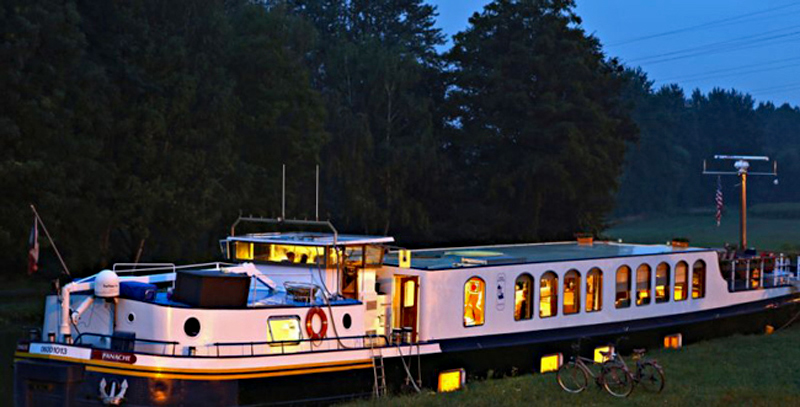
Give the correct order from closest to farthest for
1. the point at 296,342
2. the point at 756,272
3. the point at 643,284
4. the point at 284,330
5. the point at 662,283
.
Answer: the point at 296,342 < the point at 284,330 < the point at 643,284 < the point at 662,283 < the point at 756,272

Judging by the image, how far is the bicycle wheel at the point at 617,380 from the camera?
1769cm

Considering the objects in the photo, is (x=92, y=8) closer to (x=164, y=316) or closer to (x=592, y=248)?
(x=592, y=248)

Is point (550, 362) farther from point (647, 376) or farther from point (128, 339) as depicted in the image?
point (128, 339)

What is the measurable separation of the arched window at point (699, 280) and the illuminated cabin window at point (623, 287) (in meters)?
3.01

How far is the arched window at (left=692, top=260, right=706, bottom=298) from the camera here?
26.5m

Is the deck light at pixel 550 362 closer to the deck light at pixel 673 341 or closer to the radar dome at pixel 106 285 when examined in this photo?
the deck light at pixel 673 341

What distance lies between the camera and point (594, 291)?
77.5ft

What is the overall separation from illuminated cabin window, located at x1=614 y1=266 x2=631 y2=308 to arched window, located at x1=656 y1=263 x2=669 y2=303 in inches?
48.8

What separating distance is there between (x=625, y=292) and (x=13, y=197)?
957 inches

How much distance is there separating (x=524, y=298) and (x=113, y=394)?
9.69 m

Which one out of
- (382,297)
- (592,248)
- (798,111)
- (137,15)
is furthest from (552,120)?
(798,111)

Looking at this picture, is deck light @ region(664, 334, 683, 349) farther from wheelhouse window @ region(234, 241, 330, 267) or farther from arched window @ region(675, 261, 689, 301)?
wheelhouse window @ region(234, 241, 330, 267)

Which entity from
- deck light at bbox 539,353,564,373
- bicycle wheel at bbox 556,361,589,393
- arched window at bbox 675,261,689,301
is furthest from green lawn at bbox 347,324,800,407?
→ arched window at bbox 675,261,689,301

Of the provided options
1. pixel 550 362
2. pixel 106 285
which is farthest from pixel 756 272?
pixel 106 285
